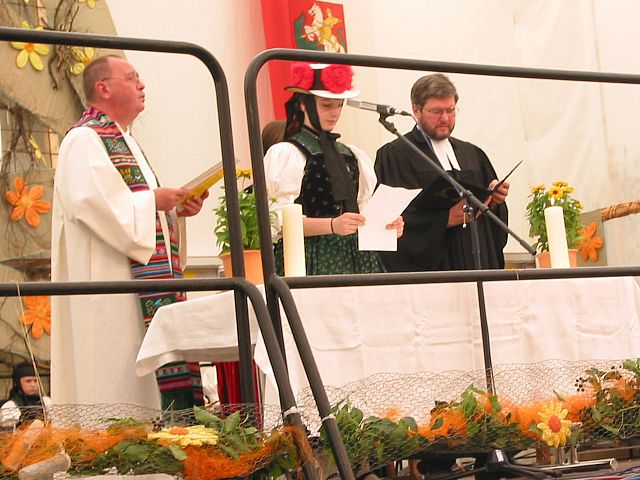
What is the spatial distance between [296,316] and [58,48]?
3705mm

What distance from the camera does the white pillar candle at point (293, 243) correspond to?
9.12 feet

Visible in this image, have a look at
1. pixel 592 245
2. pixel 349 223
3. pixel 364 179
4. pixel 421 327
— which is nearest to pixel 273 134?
pixel 364 179

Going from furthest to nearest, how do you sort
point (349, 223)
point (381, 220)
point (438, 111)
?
1. point (438, 111)
2. point (349, 223)
3. point (381, 220)

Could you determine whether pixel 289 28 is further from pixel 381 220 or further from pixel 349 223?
pixel 381 220

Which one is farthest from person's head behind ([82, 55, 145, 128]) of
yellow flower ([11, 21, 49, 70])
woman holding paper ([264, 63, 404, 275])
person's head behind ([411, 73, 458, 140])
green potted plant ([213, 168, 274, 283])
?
yellow flower ([11, 21, 49, 70])

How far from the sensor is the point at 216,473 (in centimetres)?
205

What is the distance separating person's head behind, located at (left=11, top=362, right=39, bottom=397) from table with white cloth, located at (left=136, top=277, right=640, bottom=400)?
7.20 ft

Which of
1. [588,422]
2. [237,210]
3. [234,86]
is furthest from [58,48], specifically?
[588,422]

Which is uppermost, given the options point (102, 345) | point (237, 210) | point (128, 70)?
point (128, 70)

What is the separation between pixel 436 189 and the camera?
13.7ft

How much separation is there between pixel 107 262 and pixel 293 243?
3.03ft

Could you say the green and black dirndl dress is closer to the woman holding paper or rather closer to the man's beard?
the woman holding paper

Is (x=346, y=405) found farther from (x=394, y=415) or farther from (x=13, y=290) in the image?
(x=13, y=290)

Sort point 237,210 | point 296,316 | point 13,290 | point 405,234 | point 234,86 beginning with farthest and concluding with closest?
point 234,86
point 405,234
point 237,210
point 296,316
point 13,290
